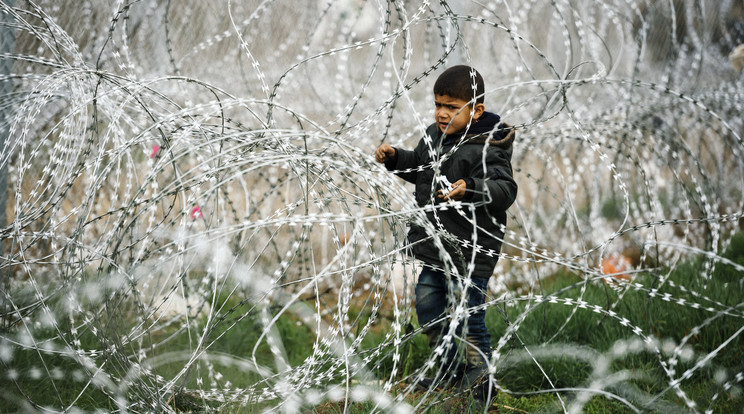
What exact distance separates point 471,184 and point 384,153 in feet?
1.56

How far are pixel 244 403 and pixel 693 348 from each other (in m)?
2.12

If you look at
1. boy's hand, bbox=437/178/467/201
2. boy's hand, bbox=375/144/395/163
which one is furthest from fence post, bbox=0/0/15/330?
boy's hand, bbox=437/178/467/201

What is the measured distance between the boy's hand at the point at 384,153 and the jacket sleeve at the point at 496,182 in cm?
38

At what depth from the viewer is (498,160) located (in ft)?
7.07

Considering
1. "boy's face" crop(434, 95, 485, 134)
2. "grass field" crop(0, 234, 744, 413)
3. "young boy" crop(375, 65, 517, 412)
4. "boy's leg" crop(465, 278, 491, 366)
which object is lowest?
"grass field" crop(0, 234, 744, 413)

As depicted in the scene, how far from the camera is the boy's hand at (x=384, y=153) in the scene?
2.37 meters

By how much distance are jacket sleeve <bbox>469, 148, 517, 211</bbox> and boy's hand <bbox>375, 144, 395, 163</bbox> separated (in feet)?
1.24

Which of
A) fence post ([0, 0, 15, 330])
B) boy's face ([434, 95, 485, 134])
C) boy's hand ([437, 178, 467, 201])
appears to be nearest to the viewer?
boy's hand ([437, 178, 467, 201])

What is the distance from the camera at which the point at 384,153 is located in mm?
2391

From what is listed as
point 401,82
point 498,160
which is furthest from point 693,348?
point 401,82

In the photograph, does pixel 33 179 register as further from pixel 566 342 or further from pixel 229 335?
pixel 566 342

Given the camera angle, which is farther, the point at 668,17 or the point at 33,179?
the point at 668,17

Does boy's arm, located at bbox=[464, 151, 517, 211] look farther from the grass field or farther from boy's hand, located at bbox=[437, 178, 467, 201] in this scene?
the grass field

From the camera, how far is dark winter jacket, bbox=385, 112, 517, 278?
207 cm
